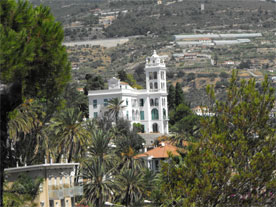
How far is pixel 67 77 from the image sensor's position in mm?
22469

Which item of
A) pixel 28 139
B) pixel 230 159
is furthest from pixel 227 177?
pixel 28 139

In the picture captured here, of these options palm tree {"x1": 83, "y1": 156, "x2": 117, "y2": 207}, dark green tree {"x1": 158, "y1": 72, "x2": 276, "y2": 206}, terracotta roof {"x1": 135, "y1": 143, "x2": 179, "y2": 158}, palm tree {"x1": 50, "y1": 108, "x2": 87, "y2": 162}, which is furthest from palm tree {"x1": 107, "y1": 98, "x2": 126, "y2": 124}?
dark green tree {"x1": 158, "y1": 72, "x2": 276, "y2": 206}

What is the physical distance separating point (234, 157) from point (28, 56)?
1322 centimetres

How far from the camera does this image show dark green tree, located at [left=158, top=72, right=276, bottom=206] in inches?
1213

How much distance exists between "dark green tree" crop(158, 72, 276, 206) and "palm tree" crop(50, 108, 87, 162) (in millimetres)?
41940

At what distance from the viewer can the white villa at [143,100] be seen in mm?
113000

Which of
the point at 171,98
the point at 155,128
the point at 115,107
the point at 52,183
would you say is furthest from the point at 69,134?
the point at 171,98

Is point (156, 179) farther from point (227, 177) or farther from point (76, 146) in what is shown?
point (227, 177)

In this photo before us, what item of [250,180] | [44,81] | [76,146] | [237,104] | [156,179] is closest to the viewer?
[44,81]

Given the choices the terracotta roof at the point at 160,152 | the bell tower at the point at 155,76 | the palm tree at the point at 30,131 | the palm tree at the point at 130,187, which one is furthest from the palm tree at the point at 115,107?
the palm tree at the point at 130,187

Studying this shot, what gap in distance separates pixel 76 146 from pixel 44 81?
174ft

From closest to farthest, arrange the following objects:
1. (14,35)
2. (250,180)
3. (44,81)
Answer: (14,35) → (44,81) → (250,180)

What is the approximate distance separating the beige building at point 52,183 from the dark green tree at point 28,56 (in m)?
31.9

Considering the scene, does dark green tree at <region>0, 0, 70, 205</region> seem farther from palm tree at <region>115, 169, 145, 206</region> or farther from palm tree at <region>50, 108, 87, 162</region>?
palm tree at <region>50, 108, 87, 162</region>
